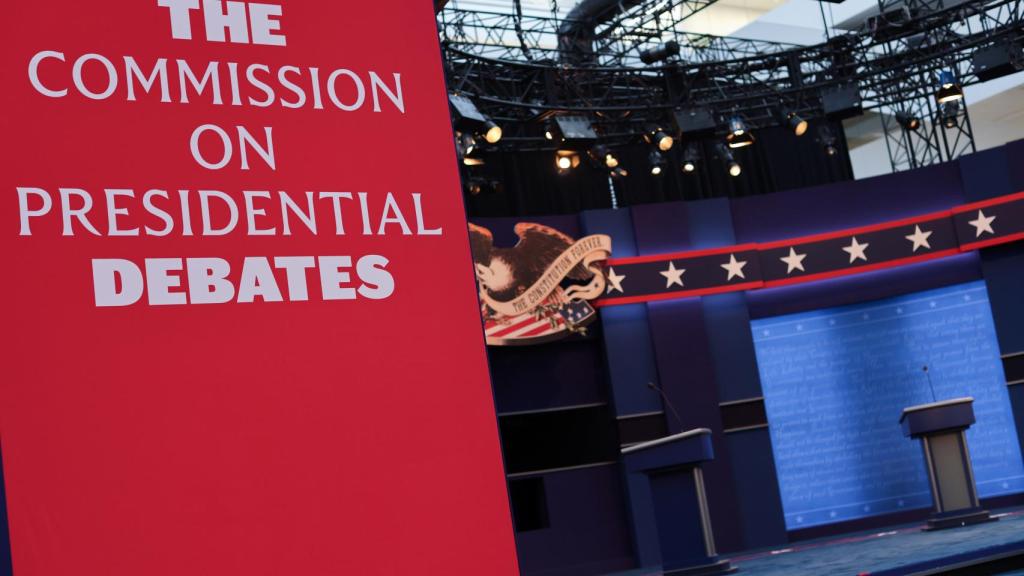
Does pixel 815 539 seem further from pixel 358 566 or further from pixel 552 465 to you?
pixel 358 566

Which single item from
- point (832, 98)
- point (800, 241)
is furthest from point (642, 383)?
point (832, 98)

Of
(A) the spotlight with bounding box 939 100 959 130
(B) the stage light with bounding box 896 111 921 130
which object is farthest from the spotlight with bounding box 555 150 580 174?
(A) the spotlight with bounding box 939 100 959 130

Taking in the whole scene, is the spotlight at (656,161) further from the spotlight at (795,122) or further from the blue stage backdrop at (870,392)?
the blue stage backdrop at (870,392)

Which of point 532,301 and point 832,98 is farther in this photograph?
point 832,98

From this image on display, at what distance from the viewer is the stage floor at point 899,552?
5961mm

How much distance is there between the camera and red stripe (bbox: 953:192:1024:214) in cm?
1106

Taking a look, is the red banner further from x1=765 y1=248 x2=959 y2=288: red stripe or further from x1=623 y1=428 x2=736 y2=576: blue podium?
x1=765 y1=248 x2=959 y2=288: red stripe

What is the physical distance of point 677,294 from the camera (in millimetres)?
11297

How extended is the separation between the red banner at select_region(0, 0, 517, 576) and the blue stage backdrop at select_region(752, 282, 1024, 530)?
8.73 meters

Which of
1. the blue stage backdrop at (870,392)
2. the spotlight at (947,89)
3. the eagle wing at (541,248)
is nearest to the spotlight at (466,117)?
the eagle wing at (541,248)

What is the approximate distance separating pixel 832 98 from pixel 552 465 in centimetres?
500

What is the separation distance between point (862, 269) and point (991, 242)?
1.26 meters

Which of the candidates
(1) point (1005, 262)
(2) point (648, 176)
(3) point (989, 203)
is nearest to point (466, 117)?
(3) point (989, 203)

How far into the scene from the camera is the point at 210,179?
10.4 ft
